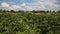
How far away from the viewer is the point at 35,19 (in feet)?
189

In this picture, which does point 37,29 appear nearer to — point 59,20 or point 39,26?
point 39,26

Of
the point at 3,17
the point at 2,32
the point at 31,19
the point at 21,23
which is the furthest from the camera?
the point at 31,19

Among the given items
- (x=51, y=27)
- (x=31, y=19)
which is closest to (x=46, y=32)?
(x=51, y=27)

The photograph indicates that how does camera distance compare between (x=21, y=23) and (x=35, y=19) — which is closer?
(x=21, y=23)

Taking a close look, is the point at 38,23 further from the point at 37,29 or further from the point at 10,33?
the point at 10,33

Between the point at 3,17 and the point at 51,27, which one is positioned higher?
the point at 3,17

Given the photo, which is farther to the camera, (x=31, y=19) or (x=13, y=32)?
(x=31, y=19)

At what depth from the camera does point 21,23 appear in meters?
49.1

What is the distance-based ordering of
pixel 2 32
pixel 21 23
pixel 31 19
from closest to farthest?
pixel 2 32, pixel 21 23, pixel 31 19

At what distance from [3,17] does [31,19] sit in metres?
8.30

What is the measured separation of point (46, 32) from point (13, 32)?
10.3 metres

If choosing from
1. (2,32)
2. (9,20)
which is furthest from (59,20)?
(2,32)

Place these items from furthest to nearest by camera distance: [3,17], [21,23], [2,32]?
[3,17], [21,23], [2,32]

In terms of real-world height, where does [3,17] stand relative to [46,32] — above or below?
above
